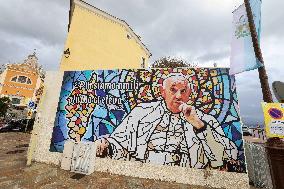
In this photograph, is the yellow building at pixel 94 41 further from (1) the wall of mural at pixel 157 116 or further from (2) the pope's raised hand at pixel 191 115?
(2) the pope's raised hand at pixel 191 115

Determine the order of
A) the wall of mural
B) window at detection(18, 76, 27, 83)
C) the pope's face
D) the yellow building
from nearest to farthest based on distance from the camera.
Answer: the wall of mural < the pope's face < the yellow building < window at detection(18, 76, 27, 83)

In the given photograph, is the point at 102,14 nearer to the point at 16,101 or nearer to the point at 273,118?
the point at 273,118

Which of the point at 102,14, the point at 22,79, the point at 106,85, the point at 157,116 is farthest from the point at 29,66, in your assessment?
the point at 157,116

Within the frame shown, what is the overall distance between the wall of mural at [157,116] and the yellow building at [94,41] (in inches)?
171

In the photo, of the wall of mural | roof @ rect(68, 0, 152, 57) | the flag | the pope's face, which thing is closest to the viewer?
the flag

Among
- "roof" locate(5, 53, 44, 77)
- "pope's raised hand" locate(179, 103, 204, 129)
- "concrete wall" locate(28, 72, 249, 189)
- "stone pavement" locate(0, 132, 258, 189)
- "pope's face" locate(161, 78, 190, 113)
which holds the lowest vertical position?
"stone pavement" locate(0, 132, 258, 189)

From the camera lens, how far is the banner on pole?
10.8 feet

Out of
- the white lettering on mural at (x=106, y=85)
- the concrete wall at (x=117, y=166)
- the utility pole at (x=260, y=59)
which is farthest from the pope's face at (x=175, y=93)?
the utility pole at (x=260, y=59)

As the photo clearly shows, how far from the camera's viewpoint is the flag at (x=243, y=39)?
13.5 ft

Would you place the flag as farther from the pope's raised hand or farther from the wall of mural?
the pope's raised hand

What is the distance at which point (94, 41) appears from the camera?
14.0 metres

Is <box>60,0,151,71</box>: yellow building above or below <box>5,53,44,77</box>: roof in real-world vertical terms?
below

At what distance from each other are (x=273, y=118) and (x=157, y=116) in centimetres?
467

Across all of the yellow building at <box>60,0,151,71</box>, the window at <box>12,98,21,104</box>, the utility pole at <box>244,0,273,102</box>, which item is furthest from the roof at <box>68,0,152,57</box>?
the window at <box>12,98,21,104</box>
